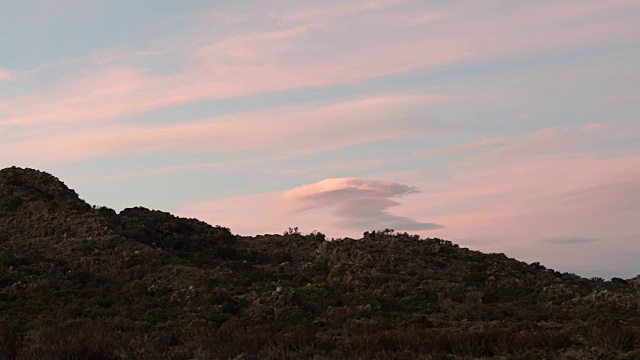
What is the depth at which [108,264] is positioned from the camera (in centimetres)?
3991

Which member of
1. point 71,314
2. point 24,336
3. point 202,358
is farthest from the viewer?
point 71,314

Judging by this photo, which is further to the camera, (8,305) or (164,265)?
(164,265)

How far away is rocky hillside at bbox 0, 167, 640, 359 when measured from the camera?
683 inches

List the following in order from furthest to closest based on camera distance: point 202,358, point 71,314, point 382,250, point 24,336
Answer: point 382,250 < point 71,314 < point 24,336 < point 202,358

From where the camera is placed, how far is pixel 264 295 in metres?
33.4

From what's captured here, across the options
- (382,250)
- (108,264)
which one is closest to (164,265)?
(108,264)

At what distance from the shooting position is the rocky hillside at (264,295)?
17344mm

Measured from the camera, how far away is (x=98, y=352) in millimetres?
18188

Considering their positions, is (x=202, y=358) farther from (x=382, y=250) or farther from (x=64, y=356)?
(x=382, y=250)

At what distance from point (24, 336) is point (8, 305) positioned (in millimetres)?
10061

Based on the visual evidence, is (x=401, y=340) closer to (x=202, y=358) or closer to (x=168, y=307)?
(x=202, y=358)

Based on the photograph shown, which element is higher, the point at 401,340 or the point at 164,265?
the point at 164,265

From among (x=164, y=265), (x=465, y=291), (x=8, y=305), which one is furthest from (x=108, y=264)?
(x=465, y=291)

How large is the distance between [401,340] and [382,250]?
26.2m
